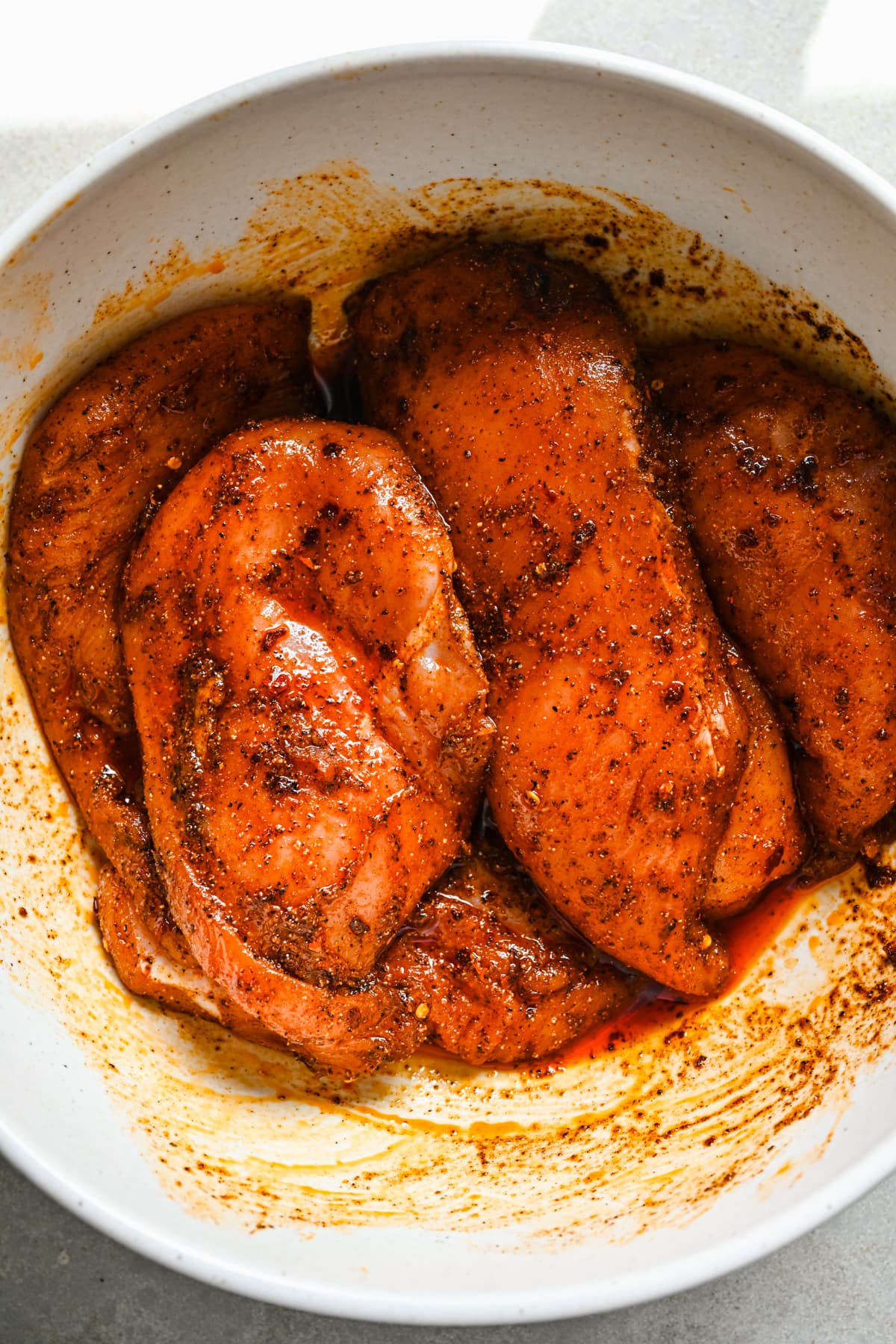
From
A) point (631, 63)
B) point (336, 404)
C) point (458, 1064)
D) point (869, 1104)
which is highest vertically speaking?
point (631, 63)

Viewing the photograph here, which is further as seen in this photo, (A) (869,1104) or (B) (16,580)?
(B) (16,580)

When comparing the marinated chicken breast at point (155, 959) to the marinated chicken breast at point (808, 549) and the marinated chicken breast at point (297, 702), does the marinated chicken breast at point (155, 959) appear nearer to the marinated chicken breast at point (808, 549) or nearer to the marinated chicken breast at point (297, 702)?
the marinated chicken breast at point (297, 702)

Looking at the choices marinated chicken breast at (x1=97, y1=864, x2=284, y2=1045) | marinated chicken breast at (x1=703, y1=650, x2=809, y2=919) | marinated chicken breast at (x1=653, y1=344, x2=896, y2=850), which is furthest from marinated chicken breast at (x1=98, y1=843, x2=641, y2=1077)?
marinated chicken breast at (x1=653, y1=344, x2=896, y2=850)

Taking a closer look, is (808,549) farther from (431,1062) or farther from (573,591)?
(431,1062)

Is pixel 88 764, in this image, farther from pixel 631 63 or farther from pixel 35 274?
pixel 631 63

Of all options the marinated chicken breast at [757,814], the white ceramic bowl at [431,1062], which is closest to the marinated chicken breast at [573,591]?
the marinated chicken breast at [757,814]

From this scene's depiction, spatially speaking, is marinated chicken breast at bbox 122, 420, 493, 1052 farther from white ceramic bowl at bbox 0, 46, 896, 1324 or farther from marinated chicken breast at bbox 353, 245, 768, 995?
white ceramic bowl at bbox 0, 46, 896, 1324

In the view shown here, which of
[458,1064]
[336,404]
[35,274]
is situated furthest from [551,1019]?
[35,274]
